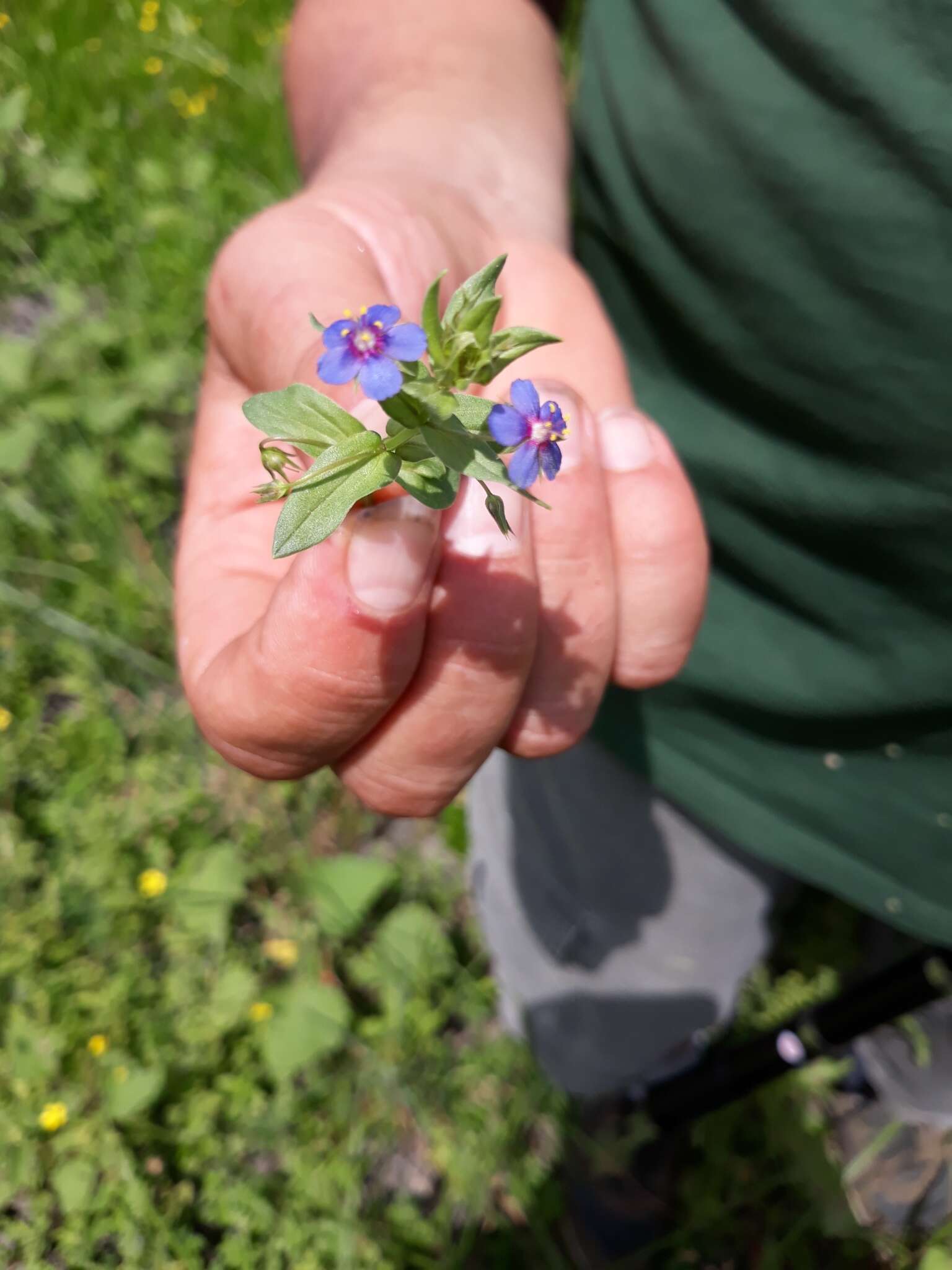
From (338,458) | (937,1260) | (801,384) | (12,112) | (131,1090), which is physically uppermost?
(338,458)

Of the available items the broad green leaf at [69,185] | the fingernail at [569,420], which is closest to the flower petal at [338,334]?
the fingernail at [569,420]

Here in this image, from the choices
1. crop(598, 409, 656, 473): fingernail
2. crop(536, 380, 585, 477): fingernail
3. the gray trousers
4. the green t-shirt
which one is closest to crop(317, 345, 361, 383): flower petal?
crop(536, 380, 585, 477): fingernail

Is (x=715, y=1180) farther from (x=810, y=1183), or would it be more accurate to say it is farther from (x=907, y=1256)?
(x=907, y=1256)

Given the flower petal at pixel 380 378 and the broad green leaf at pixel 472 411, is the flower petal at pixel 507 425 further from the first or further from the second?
the flower petal at pixel 380 378

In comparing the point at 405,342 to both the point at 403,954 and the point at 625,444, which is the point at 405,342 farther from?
the point at 403,954

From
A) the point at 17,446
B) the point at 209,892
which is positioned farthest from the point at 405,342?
the point at 17,446

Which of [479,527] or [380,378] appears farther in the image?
[479,527]

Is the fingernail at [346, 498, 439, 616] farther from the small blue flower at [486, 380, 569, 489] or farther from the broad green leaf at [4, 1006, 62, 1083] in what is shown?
the broad green leaf at [4, 1006, 62, 1083]
